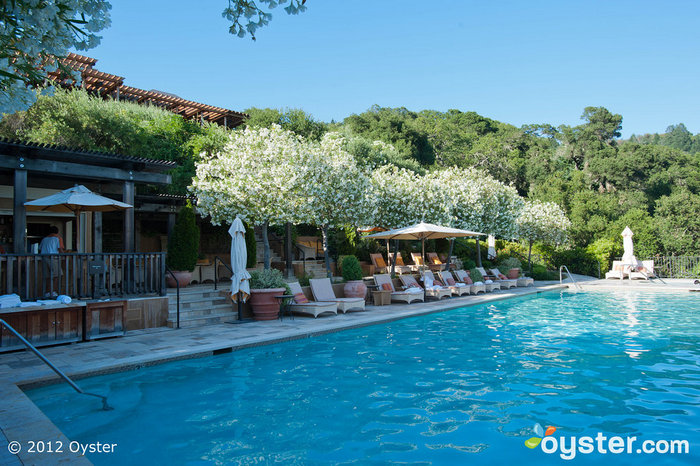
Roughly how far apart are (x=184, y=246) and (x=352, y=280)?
513 cm

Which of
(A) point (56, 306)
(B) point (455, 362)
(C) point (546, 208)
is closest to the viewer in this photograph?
(B) point (455, 362)

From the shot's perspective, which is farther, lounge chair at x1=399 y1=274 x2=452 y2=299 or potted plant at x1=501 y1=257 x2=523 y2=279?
potted plant at x1=501 y1=257 x2=523 y2=279

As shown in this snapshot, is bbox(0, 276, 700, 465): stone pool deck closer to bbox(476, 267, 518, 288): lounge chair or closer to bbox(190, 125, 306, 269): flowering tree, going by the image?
bbox(190, 125, 306, 269): flowering tree

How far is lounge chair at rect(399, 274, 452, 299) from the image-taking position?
15.1m

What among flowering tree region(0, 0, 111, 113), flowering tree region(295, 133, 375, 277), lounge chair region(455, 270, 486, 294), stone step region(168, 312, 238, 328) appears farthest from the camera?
lounge chair region(455, 270, 486, 294)

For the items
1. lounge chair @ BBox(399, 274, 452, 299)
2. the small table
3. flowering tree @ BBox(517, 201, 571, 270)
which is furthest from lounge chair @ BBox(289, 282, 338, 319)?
flowering tree @ BBox(517, 201, 571, 270)

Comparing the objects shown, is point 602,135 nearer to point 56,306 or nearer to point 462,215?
point 462,215

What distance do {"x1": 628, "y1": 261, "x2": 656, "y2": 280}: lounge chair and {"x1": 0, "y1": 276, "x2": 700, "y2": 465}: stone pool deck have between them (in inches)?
614

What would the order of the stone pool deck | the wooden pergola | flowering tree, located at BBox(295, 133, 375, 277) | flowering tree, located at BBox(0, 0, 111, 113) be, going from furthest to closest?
1. the wooden pergola
2. flowering tree, located at BBox(295, 133, 375, 277)
3. the stone pool deck
4. flowering tree, located at BBox(0, 0, 111, 113)

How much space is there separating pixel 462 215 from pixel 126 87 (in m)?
19.9

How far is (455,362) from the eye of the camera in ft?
23.6

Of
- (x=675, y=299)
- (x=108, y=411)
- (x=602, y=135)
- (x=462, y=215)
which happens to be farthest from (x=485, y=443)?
(x=602, y=135)

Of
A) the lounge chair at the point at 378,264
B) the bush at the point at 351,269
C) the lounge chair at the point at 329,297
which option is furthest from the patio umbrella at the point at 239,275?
the lounge chair at the point at 378,264

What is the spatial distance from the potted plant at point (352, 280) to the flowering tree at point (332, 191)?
5.89 ft
